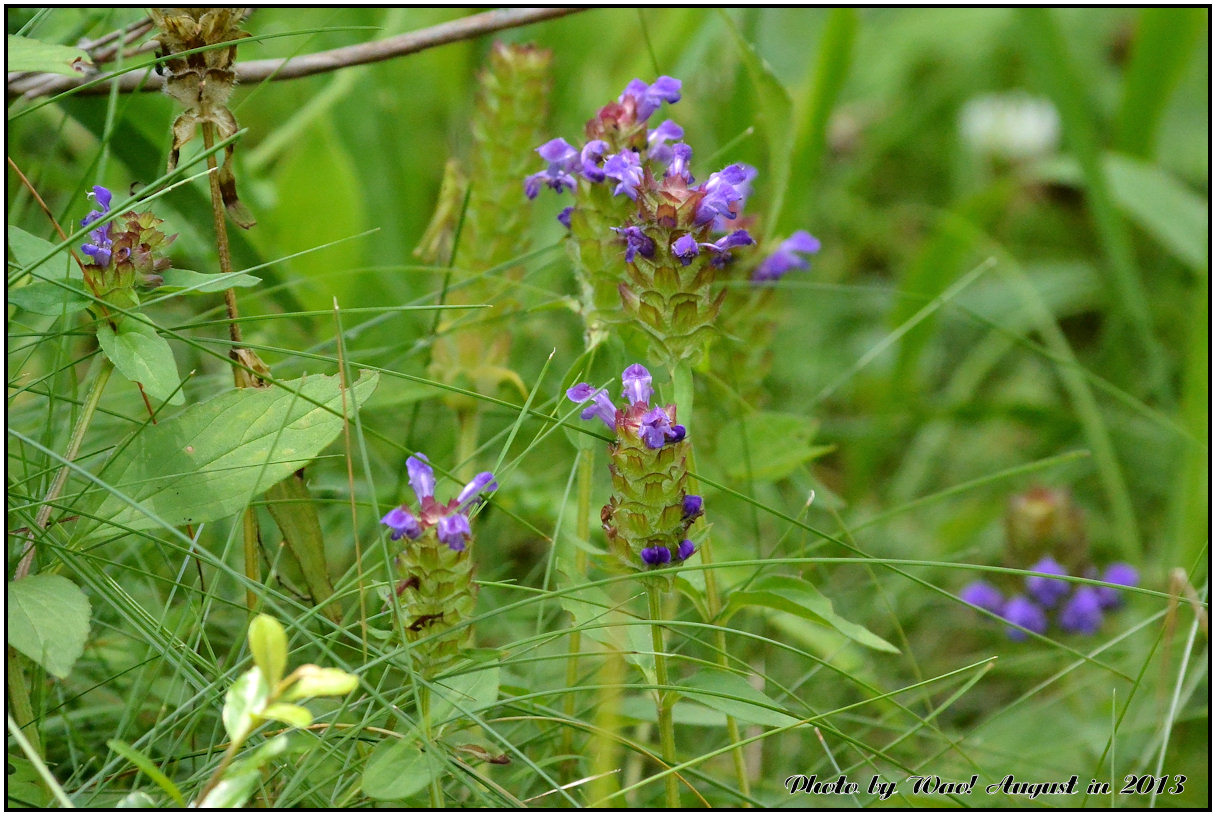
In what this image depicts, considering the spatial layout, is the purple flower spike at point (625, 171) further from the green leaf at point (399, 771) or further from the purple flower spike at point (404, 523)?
the green leaf at point (399, 771)

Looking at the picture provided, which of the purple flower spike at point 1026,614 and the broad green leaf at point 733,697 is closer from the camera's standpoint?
the broad green leaf at point 733,697

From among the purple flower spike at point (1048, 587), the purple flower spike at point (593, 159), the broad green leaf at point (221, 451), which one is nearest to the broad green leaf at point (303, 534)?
the broad green leaf at point (221, 451)

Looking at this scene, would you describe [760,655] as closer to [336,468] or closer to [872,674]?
[872,674]

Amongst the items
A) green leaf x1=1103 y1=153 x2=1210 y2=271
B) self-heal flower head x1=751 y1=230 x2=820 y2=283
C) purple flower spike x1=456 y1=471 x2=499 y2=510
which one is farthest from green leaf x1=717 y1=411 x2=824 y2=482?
green leaf x1=1103 y1=153 x2=1210 y2=271

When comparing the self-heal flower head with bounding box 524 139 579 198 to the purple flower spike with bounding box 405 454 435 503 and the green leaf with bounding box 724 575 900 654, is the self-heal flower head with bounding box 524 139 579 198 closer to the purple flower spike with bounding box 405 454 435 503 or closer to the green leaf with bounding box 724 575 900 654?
the purple flower spike with bounding box 405 454 435 503

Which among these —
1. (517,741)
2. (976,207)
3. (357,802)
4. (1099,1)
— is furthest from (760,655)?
(1099,1)

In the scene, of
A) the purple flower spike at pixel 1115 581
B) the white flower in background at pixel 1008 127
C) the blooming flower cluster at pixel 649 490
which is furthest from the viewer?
the white flower in background at pixel 1008 127

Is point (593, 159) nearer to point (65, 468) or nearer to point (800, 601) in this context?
point (800, 601)
